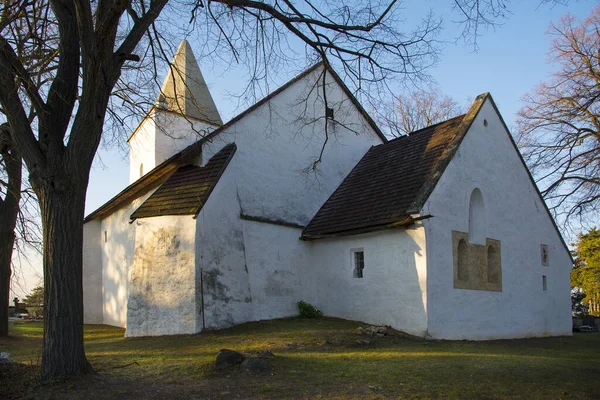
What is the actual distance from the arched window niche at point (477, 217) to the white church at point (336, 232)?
48 millimetres

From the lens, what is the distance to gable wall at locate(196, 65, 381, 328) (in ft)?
53.0

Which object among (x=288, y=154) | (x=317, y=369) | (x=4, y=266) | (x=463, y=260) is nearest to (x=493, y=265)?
(x=463, y=260)

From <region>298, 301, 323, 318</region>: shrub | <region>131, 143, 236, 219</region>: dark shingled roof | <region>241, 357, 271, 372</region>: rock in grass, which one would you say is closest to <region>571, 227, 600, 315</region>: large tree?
<region>298, 301, 323, 318</region>: shrub

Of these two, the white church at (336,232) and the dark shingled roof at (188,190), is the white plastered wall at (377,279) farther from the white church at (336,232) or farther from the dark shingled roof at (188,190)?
the dark shingled roof at (188,190)

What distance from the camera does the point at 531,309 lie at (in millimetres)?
19453

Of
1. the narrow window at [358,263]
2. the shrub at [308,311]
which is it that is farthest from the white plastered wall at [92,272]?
the narrow window at [358,263]

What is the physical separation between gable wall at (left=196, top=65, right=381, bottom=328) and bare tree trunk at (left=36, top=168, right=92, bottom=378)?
665cm

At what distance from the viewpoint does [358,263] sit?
58.5 feet

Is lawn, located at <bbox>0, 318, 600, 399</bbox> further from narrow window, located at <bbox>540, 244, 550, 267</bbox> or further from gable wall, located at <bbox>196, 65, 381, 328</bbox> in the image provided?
narrow window, located at <bbox>540, 244, 550, 267</bbox>

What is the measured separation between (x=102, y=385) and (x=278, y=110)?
13190mm

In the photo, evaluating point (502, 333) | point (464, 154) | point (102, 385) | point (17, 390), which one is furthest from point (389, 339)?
point (17, 390)

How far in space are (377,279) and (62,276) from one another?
→ 10.2 m

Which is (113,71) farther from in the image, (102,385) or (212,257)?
(212,257)

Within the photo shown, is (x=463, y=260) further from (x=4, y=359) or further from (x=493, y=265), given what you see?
(x=4, y=359)
